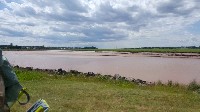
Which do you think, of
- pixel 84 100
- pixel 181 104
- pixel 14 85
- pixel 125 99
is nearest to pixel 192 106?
pixel 181 104

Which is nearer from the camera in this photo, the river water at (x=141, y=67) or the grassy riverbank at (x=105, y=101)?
the grassy riverbank at (x=105, y=101)

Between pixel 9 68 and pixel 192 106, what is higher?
pixel 9 68

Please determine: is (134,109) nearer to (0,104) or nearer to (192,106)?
(192,106)

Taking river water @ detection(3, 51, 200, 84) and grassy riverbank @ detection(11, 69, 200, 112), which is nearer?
grassy riverbank @ detection(11, 69, 200, 112)

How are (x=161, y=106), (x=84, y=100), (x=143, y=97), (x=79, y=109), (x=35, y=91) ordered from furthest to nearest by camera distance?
(x=35, y=91), (x=143, y=97), (x=84, y=100), (x=161, y=106), (x=79, y=109)

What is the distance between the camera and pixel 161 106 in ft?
42.8

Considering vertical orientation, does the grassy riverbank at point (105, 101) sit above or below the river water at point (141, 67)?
above

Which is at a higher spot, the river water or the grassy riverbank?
the grassy riverbank

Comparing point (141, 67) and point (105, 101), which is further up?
point (105, 101)

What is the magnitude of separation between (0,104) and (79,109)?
8310mm

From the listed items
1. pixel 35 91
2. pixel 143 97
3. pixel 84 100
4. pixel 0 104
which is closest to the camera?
pixel 0 104

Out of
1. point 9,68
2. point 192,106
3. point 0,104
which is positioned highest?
point 9,68

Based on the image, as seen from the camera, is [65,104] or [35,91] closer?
[65,104]

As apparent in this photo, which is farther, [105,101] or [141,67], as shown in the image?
[141,67]
